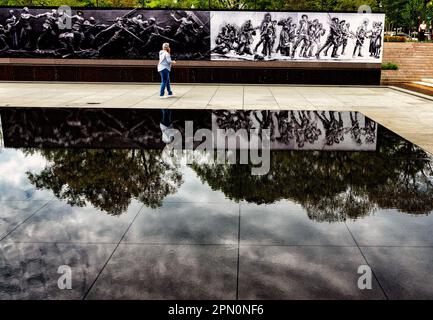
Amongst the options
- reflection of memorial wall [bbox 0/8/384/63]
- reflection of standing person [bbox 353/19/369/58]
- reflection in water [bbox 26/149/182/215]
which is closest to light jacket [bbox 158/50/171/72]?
reflection of memorial wall [bbox 0/8/384/63]

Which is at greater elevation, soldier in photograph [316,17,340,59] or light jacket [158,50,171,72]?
soldier in photograph [316,17,340,59]

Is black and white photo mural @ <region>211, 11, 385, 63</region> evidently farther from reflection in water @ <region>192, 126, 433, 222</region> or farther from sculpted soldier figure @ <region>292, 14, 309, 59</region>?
reflection in water @ <region>192, 126, 433, 222</region>

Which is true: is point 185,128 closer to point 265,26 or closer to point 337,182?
point 337,182

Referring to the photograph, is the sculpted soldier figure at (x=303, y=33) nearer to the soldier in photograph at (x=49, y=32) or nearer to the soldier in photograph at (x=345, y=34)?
the soldier in photograph at (x=345, y=34)

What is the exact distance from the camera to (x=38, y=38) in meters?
22.5

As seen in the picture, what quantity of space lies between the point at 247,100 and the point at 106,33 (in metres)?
10.4

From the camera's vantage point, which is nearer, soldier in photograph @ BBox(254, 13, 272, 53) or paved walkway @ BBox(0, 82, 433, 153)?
paved walkway @ BBox(0, 82, 433, 153)

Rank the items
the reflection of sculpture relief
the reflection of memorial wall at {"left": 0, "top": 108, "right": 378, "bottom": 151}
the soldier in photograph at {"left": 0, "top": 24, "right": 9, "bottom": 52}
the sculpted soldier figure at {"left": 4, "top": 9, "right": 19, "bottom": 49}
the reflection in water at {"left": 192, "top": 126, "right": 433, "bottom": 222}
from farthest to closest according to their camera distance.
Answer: the soldier in photograph at {"left": 0, "top": 24, "right": 9, "bottom": 52} < the sculpted soldier figure at {"left": 4, "top": 9, "right": 19, "bottom": 49} < the reflection of sculpture relief < the reflection of memorial wall at {"left": 0, "top": 108, "right": 378, "bottom": 151} < the reflection in water at {"left": 192, "top": 126, "right": 433, "bottom": 222}

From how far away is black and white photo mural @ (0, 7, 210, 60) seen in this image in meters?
22.4

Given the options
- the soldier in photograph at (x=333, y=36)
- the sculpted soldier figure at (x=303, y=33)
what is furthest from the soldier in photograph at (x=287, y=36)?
the soldier in photograph at (x=333, y=36)

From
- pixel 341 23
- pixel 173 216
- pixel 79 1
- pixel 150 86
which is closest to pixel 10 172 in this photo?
pixel 173 216

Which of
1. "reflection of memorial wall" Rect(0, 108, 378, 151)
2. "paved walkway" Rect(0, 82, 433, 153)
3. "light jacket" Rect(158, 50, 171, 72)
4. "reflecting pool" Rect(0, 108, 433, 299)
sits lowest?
"reflecting pool" Rect(0, 108, 433, 299)

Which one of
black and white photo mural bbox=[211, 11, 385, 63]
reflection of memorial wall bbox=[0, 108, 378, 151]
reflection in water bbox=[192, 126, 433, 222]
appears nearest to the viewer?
reflection in water bbox=[192, 126, 433, 222]

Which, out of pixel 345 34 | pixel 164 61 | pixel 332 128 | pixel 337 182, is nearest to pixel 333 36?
pixel 345 34
